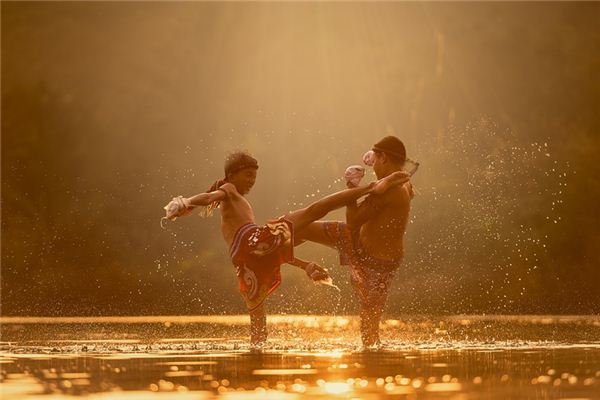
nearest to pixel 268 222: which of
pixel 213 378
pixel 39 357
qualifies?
pixel 39 357

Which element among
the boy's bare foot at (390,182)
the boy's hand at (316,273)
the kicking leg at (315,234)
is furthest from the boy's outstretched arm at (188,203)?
the boy's bare foot at (390,182)

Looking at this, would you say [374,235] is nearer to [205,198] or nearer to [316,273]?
[316,273]

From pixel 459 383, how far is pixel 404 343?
4433mm

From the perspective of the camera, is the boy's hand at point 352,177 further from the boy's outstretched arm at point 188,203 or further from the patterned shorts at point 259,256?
the boy's outstretched arm at point 188,203

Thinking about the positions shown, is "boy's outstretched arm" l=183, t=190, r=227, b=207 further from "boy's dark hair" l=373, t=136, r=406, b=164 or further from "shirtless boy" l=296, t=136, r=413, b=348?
"boy's dark hair" l=373, t=136, r=406, b=164

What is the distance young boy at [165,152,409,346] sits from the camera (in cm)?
1290

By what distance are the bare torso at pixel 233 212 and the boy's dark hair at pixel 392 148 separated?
1370 millimetres

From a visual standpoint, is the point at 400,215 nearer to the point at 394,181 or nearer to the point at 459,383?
the point at 394,181

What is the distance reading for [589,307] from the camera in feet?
75.0

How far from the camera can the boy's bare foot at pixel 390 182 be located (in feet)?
43.9

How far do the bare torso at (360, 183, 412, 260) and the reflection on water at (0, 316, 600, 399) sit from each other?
2.59 feet

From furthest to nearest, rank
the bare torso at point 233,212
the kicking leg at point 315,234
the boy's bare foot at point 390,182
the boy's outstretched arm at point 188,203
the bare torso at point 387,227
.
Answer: the kicking leg at point 315,234 → the bare torso at point 387,227 → the boy's bare foot at point 390,182 → the bare torso at point 233,212 → the boy's outstretched arm at point 188,203

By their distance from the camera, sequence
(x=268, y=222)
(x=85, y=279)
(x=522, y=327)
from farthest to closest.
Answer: (x=85, y=279) < (x=522, y=327) < (x=268, y=222)

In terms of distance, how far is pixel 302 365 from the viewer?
10.4m
